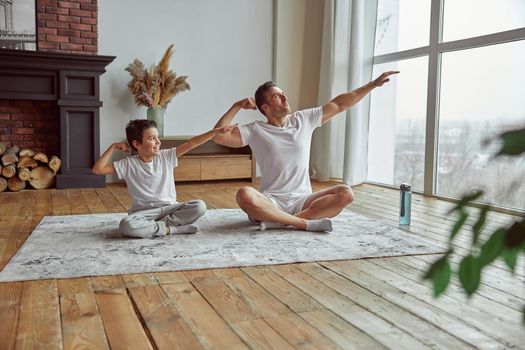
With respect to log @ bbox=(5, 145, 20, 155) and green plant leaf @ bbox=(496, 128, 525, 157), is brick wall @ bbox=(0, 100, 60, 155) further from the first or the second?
green plant leaf @ bbox=(496, 128, 525, 157)

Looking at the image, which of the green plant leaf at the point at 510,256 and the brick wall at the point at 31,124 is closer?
the green plant leaf at the point at 510,256

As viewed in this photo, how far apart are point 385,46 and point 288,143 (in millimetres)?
2688

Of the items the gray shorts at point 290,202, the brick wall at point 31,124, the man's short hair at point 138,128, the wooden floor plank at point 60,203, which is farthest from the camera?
the brick wall at point 31,124

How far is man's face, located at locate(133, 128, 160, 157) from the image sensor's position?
3.02 m

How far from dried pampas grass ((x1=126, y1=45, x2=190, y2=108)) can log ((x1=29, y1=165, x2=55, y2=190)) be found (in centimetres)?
105

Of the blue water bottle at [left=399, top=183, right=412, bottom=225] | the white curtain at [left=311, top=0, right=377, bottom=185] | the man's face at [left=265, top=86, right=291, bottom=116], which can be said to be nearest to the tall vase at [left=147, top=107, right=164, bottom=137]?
the white curtain at [left=311, top=0, right=377, bottom=185]

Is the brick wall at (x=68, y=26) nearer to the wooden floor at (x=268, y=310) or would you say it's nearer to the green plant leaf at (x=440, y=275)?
the wooden floor at (x=268, y=310)

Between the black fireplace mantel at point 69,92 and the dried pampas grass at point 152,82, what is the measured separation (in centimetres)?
34

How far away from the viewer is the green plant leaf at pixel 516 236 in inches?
16.1

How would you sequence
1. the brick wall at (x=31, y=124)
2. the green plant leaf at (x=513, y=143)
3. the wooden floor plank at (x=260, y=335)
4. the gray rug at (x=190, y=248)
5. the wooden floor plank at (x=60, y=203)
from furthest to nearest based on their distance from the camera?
1. the brick wall at (x=31, y=124)
2. the wooden floor plank at (x=60, y=203)
3. the gray rug at (x=190, y=248)
4. the wooden floor plank at (x=260, y=335)
5. the green plant leaf at (x=513, y=143)

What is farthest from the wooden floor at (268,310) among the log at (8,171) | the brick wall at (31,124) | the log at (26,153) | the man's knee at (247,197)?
the brick wall at (31,124)

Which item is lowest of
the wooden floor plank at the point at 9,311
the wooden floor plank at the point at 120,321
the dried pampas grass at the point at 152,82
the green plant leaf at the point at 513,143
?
the wooden floor plank at the point at 9,311

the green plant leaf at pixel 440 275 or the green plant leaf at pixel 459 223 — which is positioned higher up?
the green plant leaf at pixel 459 223

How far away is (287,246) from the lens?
9.06 feet
